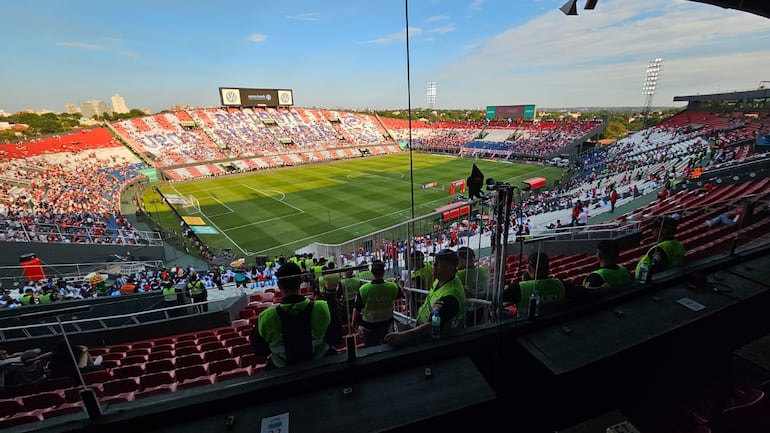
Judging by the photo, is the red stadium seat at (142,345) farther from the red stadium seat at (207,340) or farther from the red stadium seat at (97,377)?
the red stadium seat at (97,377)

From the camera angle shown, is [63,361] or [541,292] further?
[63,361]

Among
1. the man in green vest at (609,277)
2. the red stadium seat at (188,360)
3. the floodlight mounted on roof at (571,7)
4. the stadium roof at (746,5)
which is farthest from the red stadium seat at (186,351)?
the stadium roof at (746,5)

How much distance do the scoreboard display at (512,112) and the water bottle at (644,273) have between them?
219 feet

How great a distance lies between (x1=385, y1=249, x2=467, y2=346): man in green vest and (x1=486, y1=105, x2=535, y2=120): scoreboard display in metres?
68.2

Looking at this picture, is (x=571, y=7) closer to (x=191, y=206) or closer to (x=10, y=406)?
(x=10, y=406)

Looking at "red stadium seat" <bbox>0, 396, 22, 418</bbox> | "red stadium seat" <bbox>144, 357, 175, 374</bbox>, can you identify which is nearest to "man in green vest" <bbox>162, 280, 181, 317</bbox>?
"red stadium seat" <bbox>144, 357, 175, 374</bbox>

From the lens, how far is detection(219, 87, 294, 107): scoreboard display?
59.1 metres

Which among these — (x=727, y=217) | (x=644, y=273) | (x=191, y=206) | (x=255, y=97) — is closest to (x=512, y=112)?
(x=255, y=97)

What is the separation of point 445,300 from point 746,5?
6.88 meters

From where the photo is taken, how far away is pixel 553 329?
2.61 m

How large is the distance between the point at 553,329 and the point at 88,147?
54792mm

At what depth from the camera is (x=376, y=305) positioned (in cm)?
348

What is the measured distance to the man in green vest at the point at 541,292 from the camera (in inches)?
110

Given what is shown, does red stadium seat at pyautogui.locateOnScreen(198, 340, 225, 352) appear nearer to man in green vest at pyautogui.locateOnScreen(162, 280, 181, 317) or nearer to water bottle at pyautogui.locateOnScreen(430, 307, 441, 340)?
man in green vest at pyautogui.locateOnScreen(162, 280, 181, 317)
